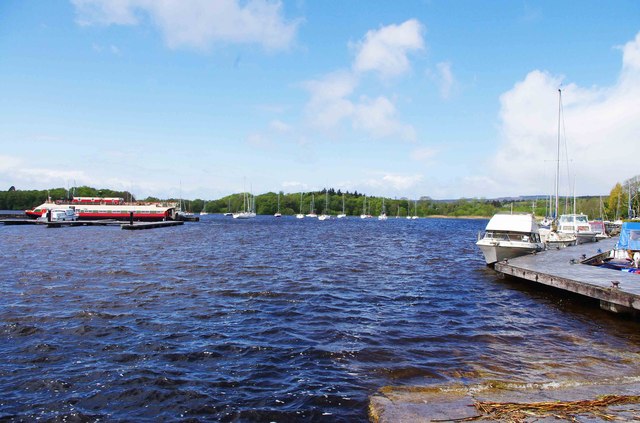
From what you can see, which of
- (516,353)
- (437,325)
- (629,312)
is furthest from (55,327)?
(629,312)

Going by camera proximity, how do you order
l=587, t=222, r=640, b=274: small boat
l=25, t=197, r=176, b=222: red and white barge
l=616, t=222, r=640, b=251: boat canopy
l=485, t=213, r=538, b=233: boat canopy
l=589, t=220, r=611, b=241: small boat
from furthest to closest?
l=25, t=197, r=176, b=222: red and white barge, l=589, t=220, r=611, b=241: small boat, l=485, t=213, r=538, b=233: boat canopy, l=616, t=222, r=640, b=251: boat canopy, l=587, t=222, r=640, b=274: small boat

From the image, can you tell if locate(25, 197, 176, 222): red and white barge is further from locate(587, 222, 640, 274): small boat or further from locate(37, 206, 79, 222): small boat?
locate(587, 222, 640, 274): small boat

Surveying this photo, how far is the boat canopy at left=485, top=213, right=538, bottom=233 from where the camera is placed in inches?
1277

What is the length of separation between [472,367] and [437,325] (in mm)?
4667

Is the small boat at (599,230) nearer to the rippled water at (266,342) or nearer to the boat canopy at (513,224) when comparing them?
the boat canopy at (513,224)

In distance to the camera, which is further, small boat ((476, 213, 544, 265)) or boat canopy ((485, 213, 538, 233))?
boat canopy ((485, 213, 538, 233))

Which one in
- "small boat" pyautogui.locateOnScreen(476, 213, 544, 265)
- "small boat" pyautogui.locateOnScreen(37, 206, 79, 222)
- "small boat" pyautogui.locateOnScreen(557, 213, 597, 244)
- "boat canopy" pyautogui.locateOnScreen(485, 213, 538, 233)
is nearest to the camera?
"small boat" pyautogui.locateOnScreen(476, 213, 544, 265)

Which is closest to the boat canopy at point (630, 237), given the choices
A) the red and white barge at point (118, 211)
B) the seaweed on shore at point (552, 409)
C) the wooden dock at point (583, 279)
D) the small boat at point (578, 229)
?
the wooden dock at point (583, 279)

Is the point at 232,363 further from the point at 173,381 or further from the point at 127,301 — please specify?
the point at 127,301

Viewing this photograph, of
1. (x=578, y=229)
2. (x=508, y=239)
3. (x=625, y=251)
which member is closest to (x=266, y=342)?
(x=508, y=239)

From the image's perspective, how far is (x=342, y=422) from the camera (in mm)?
8719

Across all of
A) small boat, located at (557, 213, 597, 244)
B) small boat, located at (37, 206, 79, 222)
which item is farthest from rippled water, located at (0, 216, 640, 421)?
small boat, located at (37, 206, 79, 222)

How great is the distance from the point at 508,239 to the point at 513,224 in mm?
1220

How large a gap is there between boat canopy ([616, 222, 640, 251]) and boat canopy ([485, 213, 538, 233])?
224 inches
